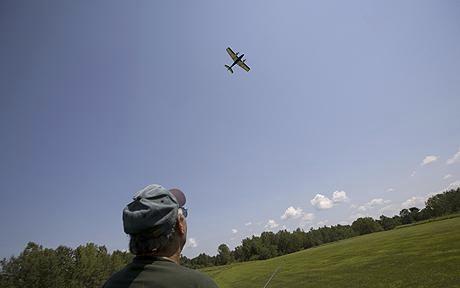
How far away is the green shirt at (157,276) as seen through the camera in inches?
99.0

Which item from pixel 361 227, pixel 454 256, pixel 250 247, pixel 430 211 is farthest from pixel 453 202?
pixel 454 256

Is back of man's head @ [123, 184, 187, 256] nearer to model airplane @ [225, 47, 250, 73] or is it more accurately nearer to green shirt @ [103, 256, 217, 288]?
green shirt @ [103, 256, 217, 288]

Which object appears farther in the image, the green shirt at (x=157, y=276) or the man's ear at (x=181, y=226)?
the man's ear at (x=181, y=226)

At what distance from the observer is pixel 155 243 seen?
9.69ft

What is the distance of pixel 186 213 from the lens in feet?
11.4

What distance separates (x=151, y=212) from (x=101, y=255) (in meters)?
149

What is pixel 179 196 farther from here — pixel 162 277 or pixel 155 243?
pixel 162 277

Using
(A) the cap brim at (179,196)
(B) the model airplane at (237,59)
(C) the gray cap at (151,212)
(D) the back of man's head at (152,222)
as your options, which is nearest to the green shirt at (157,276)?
(D) the back of man's head at (152,222)

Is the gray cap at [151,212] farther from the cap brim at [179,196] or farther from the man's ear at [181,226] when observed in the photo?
the cap brim at [179,196]

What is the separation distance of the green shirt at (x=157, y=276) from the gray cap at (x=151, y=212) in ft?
0.99

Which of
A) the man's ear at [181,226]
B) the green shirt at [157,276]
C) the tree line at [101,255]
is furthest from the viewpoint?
the tree line at [101,255]

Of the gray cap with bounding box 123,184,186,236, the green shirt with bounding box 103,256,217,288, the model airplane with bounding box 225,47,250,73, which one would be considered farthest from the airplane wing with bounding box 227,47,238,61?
the green shirt with bounding box 103,256,217,288

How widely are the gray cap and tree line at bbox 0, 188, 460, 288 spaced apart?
3401 centimetres

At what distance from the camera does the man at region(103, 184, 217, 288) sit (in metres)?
2.56
